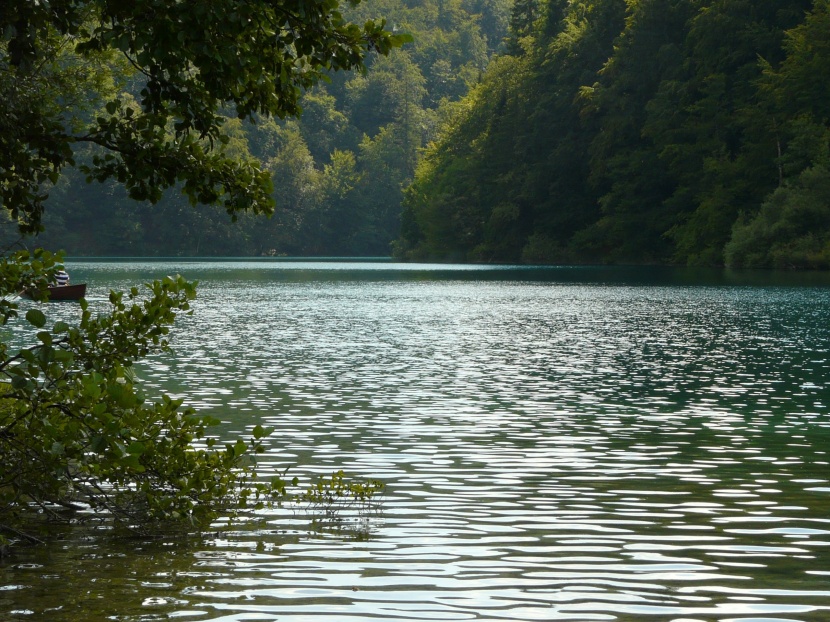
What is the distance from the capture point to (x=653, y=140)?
309ft

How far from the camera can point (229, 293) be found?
205 ft

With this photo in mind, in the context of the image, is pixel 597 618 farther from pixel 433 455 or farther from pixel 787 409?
pixel 787 409

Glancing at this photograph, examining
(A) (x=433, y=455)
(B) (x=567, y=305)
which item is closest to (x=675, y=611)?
(A) (x=433, y=455)

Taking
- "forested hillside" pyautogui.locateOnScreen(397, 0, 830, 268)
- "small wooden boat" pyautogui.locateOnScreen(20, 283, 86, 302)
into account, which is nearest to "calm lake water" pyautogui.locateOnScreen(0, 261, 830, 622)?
"small wooden boat" pyautogui.locateOnScreen(20, 283, 86, 302)

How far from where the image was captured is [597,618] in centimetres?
838

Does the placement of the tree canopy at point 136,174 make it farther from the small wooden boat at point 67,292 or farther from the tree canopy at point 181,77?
the small wooden boat at point 67,292

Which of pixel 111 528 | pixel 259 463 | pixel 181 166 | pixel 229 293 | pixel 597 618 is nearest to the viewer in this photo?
pixel 597 618

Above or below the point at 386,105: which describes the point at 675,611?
below

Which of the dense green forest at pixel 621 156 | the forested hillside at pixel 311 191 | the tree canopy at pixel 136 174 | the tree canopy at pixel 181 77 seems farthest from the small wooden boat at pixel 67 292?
the forested hillside at pixel 311 191

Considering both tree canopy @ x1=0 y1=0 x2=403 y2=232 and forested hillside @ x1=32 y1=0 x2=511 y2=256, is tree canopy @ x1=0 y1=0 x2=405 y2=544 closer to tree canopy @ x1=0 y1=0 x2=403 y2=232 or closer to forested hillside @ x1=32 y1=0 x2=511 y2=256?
tree canopy @ x1=0 y1=0 x2=403 y2=232

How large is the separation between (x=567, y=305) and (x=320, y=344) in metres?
17.7

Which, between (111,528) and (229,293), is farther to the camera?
(229,293)

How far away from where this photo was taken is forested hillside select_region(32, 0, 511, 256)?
156 meters

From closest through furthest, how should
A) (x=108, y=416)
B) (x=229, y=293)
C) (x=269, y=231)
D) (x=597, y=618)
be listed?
(x=597, y=618)
(x=108, y=416)
(x=229, y=293)
(x=269, y=231)
